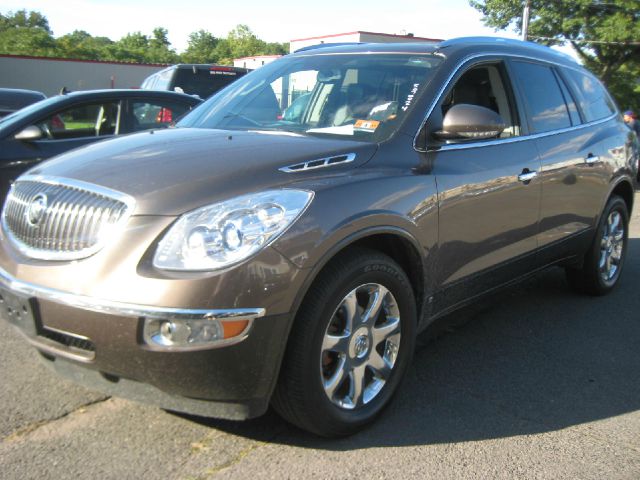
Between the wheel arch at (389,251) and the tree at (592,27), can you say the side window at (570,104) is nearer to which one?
the wheel arch at (389,251)

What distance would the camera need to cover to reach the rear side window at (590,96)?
511 centimetres

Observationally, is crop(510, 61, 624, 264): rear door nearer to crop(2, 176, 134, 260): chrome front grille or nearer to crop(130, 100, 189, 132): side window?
crop(2, 176, 134, 260): chrome front grille

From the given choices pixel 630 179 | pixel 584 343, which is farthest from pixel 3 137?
pixel 630 179

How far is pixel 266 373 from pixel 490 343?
7.32 feet

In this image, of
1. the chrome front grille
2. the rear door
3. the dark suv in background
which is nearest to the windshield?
the rear door

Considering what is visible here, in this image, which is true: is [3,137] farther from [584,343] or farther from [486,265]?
[584,343]

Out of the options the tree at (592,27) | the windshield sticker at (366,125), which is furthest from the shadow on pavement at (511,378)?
the tree at (592,27)

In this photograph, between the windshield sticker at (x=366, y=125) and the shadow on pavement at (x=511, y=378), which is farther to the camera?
the windshield sticker at (x=366, y=125)

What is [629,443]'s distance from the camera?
124 inches

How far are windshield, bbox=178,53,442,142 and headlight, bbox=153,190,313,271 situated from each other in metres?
0.91

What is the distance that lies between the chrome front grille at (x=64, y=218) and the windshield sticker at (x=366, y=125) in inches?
52.7

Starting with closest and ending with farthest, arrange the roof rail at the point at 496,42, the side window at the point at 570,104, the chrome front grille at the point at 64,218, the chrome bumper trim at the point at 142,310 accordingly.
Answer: the chrome bumper trim at the point at 142,310 < the chrome front grille at the point at 64,218 < the roof rail at the point at 496,42 < the side window at the point at 570,104

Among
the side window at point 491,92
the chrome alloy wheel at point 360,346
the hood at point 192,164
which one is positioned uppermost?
the side window at point 491,92

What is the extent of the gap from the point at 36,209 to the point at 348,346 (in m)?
1.50
